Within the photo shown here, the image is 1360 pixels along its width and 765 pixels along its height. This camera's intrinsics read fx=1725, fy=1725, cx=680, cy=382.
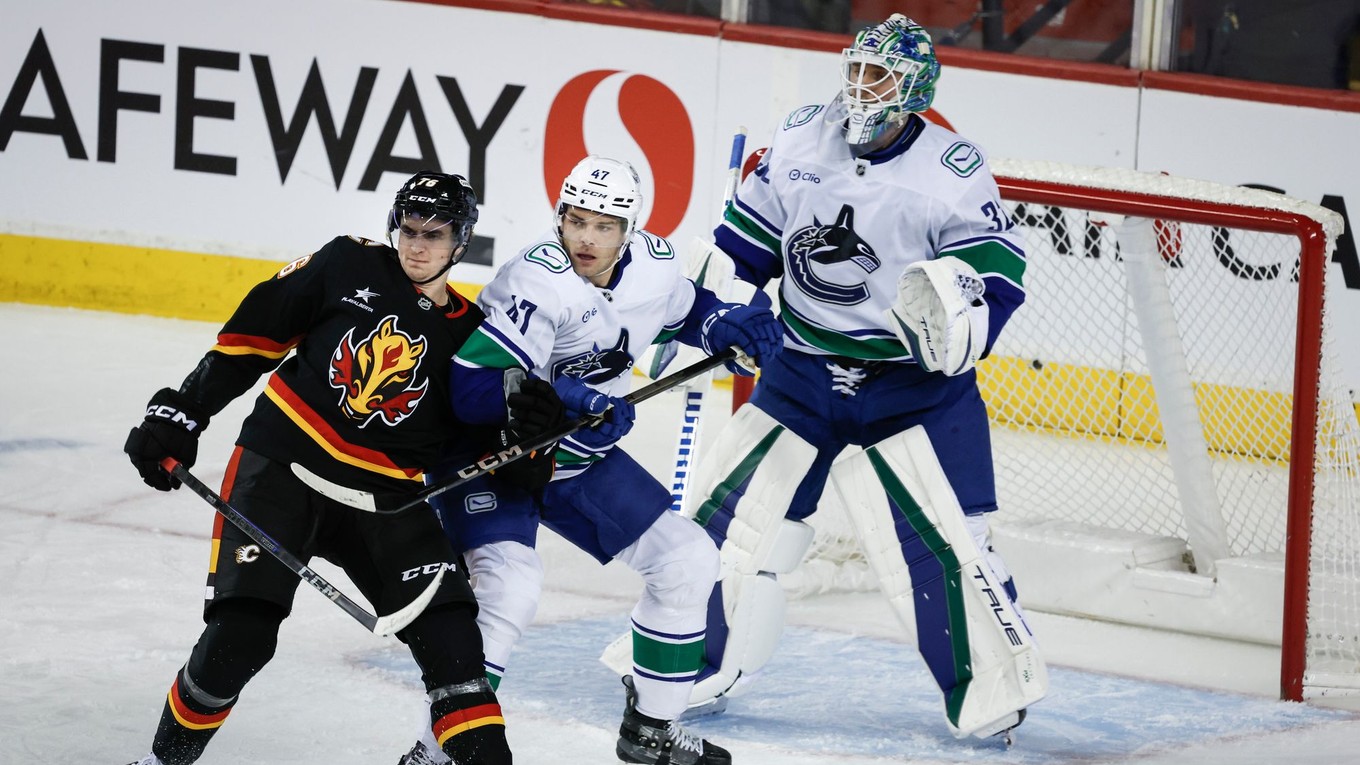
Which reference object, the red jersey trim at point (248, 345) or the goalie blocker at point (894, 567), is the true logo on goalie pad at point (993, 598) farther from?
the red jersey trim at point (248, 345)

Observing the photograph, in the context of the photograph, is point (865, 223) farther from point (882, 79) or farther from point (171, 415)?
point (171, 415)

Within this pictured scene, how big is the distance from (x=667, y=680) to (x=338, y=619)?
0.99m

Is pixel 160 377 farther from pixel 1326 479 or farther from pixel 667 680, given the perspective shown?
pixel 1326 479

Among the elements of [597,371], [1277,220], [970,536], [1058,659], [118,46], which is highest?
[118,46]

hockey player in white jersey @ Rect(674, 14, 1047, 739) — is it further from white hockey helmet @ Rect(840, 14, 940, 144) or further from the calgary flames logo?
the calgary flames logo

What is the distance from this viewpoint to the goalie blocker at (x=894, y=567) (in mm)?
3035

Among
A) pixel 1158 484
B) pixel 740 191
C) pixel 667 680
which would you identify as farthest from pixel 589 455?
pixel 1158 484

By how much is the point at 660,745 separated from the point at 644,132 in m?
2.95

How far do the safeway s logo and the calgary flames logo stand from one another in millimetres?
2980

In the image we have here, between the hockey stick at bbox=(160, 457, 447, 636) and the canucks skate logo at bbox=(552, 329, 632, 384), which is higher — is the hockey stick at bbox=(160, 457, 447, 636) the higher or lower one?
the lower one

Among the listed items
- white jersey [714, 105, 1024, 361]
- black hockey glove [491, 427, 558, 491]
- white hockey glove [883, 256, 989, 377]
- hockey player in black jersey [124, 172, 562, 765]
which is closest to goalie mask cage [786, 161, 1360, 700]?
white jersey [714, 105, 1024, 361]

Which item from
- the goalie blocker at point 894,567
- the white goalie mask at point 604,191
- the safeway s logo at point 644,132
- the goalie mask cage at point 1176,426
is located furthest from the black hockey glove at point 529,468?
the safeway s logo at point 644,132

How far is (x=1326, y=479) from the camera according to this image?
3443 millimetres

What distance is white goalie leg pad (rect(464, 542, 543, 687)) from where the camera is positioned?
262cm
